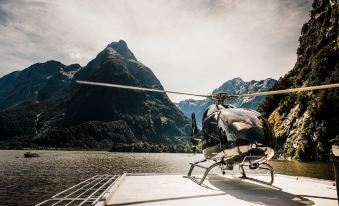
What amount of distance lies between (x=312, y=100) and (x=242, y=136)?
85316 mm

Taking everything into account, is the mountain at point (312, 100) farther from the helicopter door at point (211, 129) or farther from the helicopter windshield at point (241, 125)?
the helicopter windshield at point (241, 125)

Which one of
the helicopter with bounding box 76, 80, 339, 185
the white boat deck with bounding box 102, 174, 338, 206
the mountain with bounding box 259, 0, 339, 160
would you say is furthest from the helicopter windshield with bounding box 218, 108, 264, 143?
the mountain with bounding box 259, 0, 339, 160

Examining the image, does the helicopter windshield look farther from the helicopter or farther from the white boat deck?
the white boat deck

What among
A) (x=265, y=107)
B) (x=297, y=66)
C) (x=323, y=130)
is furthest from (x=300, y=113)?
(x=297, y=66)

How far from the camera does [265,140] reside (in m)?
9.70

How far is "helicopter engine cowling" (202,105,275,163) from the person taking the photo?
31.6 ft

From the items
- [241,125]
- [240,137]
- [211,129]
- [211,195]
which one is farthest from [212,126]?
[211,195]

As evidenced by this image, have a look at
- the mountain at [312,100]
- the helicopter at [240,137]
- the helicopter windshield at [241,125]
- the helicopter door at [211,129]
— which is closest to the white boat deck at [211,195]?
the helicopter at [240,137]

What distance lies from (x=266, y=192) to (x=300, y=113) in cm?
8826

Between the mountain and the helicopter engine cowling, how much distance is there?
6917 centimetres

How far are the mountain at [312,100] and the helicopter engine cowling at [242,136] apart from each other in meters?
69.2

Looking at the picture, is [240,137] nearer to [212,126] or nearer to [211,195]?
[212,126]

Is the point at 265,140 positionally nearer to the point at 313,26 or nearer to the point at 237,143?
the point at 237,143

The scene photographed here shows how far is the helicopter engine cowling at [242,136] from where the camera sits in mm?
9625
